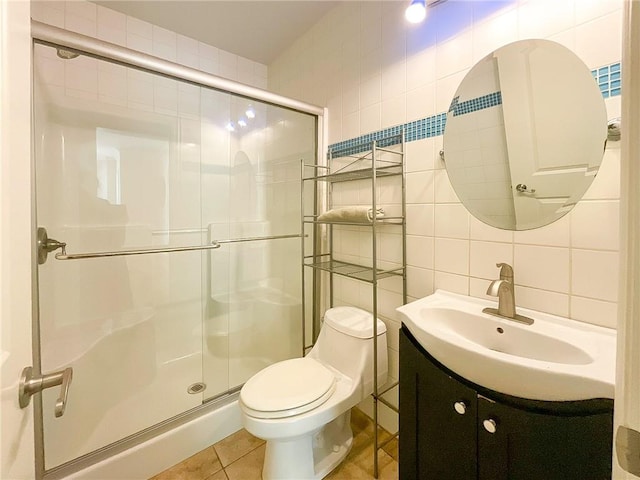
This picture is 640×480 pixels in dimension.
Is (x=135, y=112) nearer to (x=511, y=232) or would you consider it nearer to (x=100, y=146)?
(x=100, y=146)

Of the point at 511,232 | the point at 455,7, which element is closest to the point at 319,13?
the point at 455,7

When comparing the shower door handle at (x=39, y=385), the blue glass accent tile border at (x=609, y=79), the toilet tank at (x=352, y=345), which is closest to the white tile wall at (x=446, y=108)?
the blue glass accent tile border at (x=609, y=79)

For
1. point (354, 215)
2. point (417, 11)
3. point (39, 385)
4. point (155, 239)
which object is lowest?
point (39, 385)

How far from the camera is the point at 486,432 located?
0.76m

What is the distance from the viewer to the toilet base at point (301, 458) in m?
1.15

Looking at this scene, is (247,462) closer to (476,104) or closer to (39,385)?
(39,385)

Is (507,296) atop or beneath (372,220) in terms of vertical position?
beneath

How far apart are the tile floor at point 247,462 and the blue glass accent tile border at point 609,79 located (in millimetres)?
1612

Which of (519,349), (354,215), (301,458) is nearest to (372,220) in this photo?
(354,215)

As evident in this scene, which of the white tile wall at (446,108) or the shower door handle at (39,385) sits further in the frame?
the white tile wall at (446,108)

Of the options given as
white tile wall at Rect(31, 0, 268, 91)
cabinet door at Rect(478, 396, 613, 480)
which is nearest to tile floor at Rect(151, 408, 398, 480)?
cabinet door at Rect(478, 396, 613, 480)

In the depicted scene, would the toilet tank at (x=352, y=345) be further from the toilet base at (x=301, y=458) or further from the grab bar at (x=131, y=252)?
the grab bar at (x=131, y=252)

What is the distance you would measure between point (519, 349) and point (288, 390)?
85cm

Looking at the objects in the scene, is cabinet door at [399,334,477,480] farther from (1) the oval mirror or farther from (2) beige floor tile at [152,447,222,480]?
(2) beige floor tile at [152,447,222,480]
